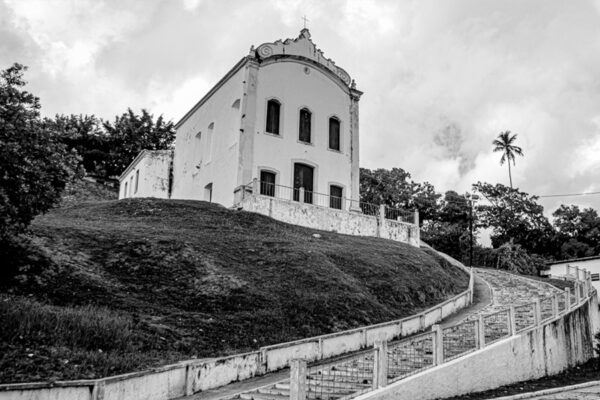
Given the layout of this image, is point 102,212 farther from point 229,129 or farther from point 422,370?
point 422,370

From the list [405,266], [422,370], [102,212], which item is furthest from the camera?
[102,212]

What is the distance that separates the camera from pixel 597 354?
1830 centimetres

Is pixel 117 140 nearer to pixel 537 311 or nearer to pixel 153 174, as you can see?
pixel 153 174

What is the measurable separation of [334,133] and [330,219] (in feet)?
22.7

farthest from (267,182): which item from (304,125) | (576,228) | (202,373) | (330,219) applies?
(576,228)

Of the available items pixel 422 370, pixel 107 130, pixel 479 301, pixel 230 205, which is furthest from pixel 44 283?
pixel 107 130

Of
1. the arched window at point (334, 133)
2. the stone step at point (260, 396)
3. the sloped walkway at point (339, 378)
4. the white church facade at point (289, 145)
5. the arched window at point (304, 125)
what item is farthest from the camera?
the arched window at point (334, 133)

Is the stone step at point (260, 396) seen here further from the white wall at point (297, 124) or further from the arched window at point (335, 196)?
the arched window at point (335, 196)

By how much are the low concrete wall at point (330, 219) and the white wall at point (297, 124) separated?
9.75 ft

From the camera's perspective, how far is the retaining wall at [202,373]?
7938 mm

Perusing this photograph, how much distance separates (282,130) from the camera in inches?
1141

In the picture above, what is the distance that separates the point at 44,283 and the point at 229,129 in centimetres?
1749

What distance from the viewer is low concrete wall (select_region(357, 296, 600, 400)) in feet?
32.8

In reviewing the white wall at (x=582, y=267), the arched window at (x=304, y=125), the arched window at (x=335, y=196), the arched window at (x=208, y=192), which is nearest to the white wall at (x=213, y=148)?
the arched window at (x=208, y=192)
